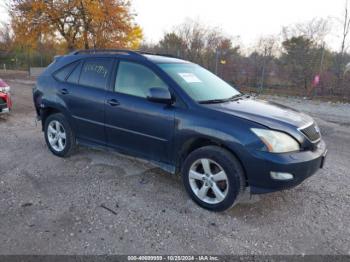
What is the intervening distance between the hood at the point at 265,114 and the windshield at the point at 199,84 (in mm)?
217

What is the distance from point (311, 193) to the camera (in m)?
3.61

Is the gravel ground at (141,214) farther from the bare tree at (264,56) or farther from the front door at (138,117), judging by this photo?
the bare tree at (264,56)

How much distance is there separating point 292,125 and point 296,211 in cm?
102

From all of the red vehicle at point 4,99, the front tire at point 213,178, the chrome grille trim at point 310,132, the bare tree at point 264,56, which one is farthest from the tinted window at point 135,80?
the bare tree at point 264,56

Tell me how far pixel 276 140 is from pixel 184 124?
3.30ft

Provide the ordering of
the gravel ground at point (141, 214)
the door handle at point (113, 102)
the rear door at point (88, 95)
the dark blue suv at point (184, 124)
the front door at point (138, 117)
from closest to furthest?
the gravel ground at point (141, 214) → the dark blue suv at point (184, 124) → the front door at point (138, 117) → the door handle at point (113, 102) → the rear door at point (88, 95)

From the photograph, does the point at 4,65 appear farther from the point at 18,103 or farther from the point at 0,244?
the point at 0,244

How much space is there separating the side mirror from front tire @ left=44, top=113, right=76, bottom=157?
1.83 metres

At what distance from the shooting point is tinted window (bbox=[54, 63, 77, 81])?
438 centimetres

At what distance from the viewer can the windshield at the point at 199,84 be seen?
134 inches

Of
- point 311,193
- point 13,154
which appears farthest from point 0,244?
point 311,193

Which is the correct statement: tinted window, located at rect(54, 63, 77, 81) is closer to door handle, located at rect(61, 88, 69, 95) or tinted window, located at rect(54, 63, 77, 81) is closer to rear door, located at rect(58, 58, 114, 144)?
rear door, located at rect(58, 58, 114, 144)

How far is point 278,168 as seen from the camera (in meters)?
2.74

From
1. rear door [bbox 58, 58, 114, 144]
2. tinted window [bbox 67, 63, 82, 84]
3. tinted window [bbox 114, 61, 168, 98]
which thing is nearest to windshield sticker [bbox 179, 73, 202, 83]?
tinted window [bbox 114, 61, 168, 98]
